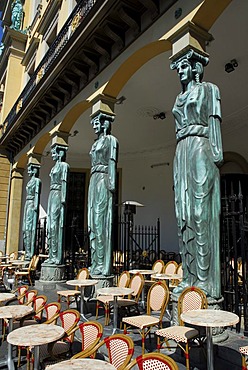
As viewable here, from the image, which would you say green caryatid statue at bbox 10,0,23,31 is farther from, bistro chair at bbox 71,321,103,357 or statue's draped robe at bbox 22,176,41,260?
bistro chair at bbox 71,321,103,357

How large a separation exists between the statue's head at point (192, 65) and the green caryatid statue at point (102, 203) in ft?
7.72

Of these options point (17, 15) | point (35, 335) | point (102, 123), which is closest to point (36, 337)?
point (35, 335)

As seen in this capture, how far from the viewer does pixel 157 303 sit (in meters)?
4.39

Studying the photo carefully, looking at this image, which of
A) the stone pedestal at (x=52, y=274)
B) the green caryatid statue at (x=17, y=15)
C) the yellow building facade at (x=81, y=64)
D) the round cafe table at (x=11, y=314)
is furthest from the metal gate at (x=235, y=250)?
the green caryatid statue at (x=17, y=15)

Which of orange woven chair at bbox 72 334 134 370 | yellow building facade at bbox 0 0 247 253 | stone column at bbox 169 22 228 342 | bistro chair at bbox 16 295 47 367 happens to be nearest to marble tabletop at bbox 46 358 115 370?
orange woven chair at bbox 72 334 134 370

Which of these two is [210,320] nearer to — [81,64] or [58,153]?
[81,64]

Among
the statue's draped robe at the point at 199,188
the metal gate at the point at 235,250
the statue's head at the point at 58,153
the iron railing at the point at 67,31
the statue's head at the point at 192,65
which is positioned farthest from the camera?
the statue's head at the point at 58,153

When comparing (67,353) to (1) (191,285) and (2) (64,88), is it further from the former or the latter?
(2) (64,88)

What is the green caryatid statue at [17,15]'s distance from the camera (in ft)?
57.4

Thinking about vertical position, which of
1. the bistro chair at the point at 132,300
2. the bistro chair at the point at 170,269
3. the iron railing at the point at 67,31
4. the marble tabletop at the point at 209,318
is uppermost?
the iron railing at the point at 67,31

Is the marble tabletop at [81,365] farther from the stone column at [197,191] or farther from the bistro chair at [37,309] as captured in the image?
the bistro chair at [37,309]

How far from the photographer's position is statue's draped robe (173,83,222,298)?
12.8ft

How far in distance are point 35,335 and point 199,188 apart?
247 centimetres

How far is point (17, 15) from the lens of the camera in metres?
17.6
